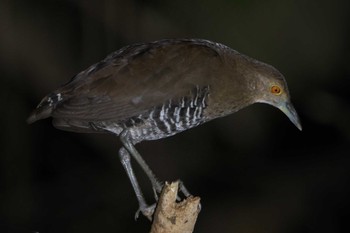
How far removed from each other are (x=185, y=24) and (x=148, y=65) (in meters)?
2.75

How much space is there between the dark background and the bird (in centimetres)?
207

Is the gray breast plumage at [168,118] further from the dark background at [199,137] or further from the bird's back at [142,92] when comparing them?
the dark background at [199,137]

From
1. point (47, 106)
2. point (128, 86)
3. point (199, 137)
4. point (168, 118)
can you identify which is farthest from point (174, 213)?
point (199, 137)

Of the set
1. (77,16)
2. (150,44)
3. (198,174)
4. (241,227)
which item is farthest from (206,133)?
(150,44)

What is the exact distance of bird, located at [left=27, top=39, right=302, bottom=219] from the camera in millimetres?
3893

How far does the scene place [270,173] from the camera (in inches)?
290

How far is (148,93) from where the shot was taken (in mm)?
3896

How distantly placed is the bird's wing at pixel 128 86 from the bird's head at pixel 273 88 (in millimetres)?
399

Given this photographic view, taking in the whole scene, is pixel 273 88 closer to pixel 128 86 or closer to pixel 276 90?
pixel 276 90

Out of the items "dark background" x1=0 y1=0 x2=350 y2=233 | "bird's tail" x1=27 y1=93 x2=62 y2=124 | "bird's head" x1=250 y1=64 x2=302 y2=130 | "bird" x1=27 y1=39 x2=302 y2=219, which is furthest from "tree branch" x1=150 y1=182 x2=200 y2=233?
"dark background" x1=0 y1=0 x2=350 y2=233

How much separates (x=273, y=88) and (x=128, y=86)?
753 mm

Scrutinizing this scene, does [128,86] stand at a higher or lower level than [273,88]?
higher

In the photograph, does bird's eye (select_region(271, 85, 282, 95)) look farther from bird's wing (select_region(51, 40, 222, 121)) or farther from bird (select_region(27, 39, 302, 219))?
bird's wing (select_region(51, 40, 222, 121))

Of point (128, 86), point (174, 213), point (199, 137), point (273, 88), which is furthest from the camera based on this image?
point (199, 137)
